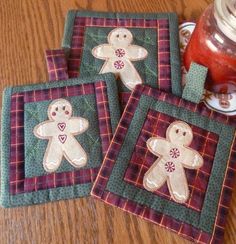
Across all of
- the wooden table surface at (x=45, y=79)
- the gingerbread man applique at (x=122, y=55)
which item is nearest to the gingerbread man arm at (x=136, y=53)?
the gingerbread man applique at (x=122, y=55)

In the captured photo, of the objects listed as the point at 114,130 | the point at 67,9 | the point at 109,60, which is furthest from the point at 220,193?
the point at 67,9

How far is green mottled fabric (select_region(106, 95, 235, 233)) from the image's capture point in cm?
47

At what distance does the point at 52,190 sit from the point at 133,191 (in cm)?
12

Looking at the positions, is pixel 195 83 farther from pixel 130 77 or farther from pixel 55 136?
pixel 55 136

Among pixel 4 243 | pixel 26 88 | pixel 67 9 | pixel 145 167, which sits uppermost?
A: pixel 67 9

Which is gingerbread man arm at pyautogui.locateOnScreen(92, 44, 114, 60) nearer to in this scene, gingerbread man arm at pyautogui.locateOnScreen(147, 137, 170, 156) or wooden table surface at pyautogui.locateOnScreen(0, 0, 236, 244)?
wooden table surface at pyautogui.locateOnScreen(0, 0, 236, 244)

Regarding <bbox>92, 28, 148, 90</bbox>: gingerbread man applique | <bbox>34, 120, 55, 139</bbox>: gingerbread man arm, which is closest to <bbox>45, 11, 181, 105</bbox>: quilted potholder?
<bbox>92, 28, 148, 90</bbox>: gingerbread man applique

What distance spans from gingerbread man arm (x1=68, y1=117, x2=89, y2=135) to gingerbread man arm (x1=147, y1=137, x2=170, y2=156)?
104 mm

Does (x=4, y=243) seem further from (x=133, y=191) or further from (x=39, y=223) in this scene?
(x=133, y=191)

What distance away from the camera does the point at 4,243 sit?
0.46 m

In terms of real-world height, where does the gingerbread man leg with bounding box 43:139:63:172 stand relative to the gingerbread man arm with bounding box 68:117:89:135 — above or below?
below

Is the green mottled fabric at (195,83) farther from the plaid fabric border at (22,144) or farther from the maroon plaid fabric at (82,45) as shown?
the plaid fabric border at (22,144)

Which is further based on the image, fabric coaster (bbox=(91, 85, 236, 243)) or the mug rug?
the mug rug

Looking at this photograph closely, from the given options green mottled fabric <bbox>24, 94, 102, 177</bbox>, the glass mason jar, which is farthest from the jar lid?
green mottled fabric <bbox>24, 94, 102, 177</bbox>
